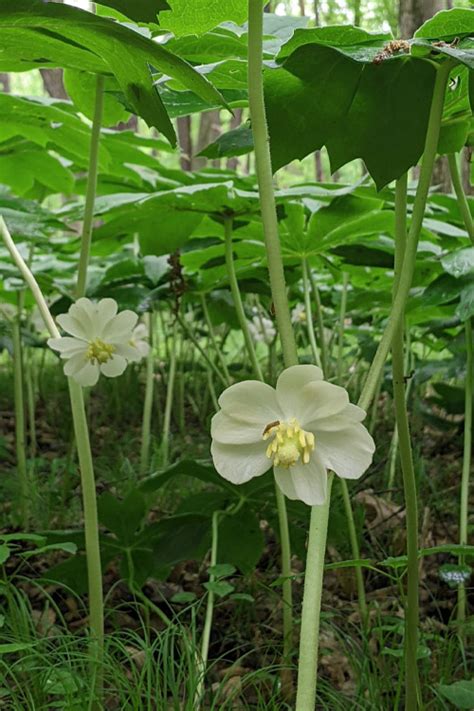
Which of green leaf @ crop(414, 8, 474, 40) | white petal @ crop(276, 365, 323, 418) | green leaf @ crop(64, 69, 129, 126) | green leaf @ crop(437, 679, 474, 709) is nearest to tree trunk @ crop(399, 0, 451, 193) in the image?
green leaf @ crop(64, 69, 129, 126)

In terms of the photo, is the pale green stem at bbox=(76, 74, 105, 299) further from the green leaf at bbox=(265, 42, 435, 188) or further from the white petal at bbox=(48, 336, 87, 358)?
the green leaf at bbox=(265, 42, 435, 188)

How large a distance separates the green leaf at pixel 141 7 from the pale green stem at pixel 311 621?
0.42m

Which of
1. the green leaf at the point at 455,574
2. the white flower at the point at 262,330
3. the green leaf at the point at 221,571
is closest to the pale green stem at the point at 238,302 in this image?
the green leaf at the point at 221,571

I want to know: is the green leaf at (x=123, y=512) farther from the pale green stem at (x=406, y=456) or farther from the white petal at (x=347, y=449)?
the white petal at (x=347, y=449)

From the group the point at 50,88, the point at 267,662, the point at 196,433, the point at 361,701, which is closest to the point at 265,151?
the point at 361,701

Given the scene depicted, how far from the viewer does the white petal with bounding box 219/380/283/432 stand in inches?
23.9

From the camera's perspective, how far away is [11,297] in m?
2.62

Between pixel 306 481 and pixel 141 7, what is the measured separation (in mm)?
400

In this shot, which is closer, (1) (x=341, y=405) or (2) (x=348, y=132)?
(1) (x=341, y=405)

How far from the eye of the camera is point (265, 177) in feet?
2.04

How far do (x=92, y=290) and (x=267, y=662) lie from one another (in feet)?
4.47

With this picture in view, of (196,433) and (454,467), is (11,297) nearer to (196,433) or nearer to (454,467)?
(196,433)

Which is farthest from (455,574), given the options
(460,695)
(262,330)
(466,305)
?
(262,330)

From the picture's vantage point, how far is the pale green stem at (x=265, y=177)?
1.99ft
